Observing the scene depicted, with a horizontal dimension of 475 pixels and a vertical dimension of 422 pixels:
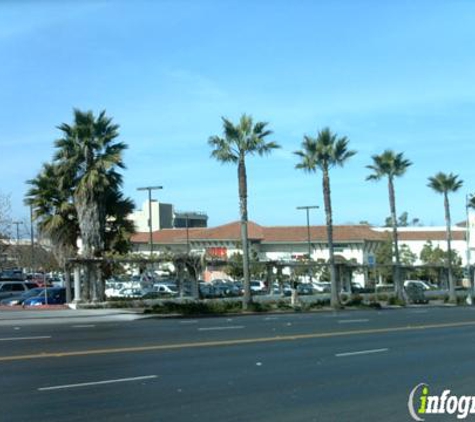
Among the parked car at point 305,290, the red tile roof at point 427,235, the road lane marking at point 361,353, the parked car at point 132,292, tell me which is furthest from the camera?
the red tile roof at point 427,235

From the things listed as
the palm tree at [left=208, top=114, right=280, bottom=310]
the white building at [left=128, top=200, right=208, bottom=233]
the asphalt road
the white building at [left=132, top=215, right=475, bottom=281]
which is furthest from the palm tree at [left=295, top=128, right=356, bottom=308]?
the white building at [left=128, top=200, right=208, bottom=233]

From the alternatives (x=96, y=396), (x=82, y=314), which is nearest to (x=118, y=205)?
(x=82, y=314)

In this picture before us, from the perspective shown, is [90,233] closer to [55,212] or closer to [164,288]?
[55,212]

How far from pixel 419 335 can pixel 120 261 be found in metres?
16.9

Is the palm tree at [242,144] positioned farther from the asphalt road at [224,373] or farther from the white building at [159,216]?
the white building at [159,216]

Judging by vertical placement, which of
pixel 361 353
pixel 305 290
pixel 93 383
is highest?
pixel 305 290

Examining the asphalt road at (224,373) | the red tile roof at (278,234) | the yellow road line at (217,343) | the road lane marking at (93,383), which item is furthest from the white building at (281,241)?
the road lane marking at (93,383)

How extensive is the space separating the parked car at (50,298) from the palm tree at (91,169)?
2.38 m

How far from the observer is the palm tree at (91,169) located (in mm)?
36031

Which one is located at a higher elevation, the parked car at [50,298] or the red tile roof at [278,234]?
the red tile roof at [278,234]

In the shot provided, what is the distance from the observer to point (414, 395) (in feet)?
36.7

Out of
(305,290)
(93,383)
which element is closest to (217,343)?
(93,383)

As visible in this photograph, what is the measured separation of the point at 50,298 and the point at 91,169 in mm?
6613

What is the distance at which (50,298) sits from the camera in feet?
124
